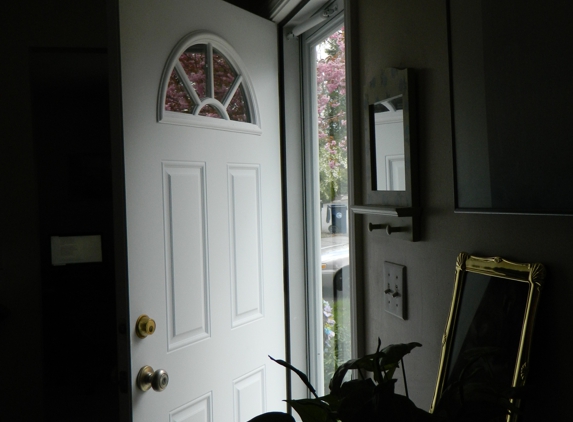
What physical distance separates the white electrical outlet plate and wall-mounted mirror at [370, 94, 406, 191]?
204mm

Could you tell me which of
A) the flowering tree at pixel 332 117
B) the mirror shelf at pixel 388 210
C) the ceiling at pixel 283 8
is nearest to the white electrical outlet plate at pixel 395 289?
the mirror shelf at pixel 388 210

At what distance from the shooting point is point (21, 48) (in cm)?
244

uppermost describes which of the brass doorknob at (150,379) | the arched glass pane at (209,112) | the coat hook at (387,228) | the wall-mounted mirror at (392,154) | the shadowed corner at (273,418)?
the arched glass pane at (209,112)

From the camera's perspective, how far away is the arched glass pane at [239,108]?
6.28 ft

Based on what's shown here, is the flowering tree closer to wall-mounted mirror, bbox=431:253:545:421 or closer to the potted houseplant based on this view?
wall-mounted mirror, bbox=431:253:545:421

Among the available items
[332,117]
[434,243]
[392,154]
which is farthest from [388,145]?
[332,117]

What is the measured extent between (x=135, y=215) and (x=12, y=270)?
1305 millimetres

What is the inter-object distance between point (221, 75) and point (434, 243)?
1.13 meters

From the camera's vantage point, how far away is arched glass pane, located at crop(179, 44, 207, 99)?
1.74 m

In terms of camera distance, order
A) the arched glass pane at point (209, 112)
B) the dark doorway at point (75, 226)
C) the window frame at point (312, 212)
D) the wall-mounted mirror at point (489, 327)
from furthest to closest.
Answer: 1. the dark doorway at point (75, 226)
2. the window frame at point (312, 212)
3. the arched glass pane at point (209, 112)
4. the wall-mounted mirror at point (489, 327)

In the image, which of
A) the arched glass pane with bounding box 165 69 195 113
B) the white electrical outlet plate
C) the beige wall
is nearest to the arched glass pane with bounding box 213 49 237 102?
the arched glass pane with bounding box 165 69 195 113

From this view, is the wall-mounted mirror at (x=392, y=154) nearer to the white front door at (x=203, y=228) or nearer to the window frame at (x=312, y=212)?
the white front door at (x=203, y=228)

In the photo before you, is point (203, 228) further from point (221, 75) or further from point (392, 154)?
point (392, 154)

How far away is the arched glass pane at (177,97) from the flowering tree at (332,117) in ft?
1.82
